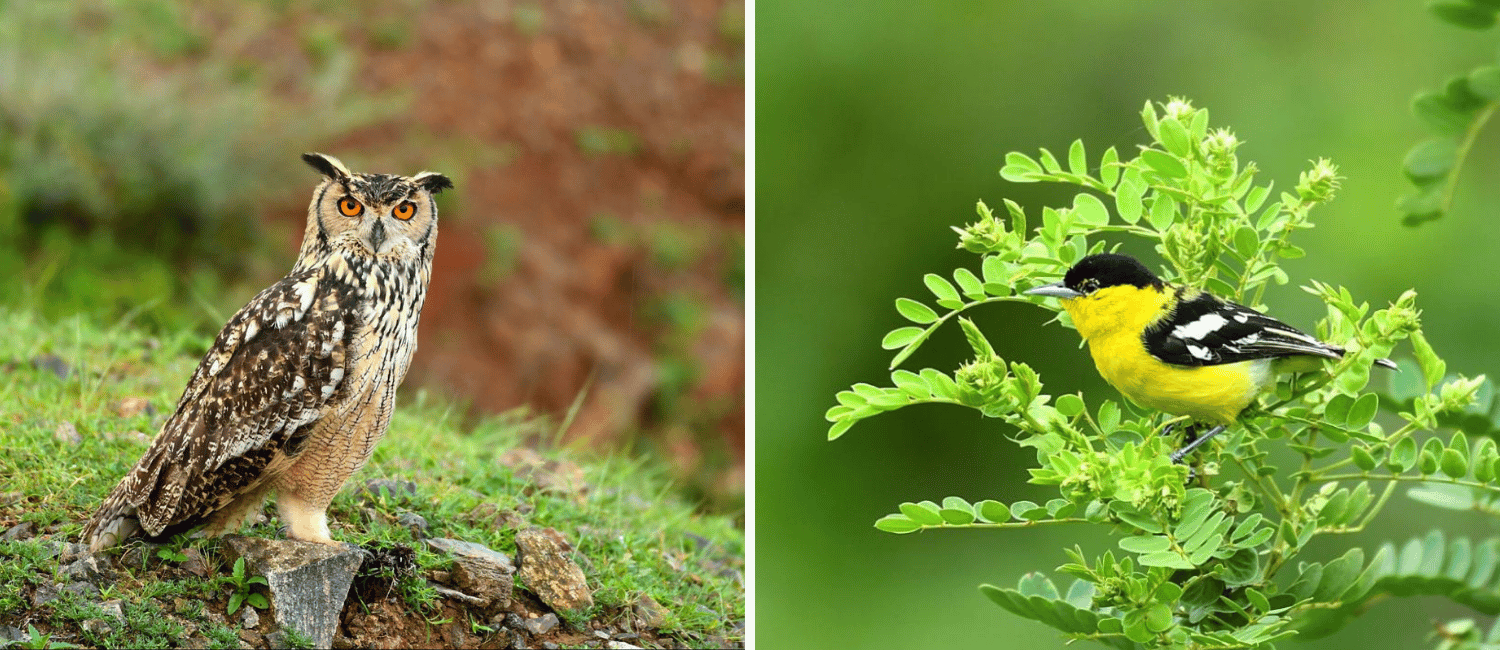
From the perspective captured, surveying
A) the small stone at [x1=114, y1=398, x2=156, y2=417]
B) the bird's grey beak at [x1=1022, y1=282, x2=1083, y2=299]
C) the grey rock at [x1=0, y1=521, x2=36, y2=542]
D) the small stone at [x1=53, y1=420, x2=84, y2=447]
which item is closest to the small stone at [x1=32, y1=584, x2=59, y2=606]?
the grey rock at [x1=0, y1=521, x2=36, y2=542]

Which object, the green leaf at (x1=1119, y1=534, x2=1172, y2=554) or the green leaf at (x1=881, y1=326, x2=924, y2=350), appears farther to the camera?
the green leaf at (x1=881, y1=326, x2=924, y2=350)

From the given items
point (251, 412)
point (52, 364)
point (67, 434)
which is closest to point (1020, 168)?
point (251, 412)

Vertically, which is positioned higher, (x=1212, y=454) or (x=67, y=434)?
(x=1212, y=454)

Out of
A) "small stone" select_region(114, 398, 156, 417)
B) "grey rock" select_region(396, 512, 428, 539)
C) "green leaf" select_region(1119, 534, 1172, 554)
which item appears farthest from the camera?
"small stone" select_region(114, 398, 156, 417)

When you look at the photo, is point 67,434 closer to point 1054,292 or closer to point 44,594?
point 44,594

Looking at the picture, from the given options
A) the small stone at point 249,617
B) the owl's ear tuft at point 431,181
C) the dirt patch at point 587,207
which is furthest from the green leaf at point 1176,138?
the dirt patch at point 587,207

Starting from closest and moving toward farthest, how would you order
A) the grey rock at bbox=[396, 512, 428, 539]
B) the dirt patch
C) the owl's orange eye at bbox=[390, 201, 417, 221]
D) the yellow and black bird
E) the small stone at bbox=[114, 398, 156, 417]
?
the yellow and black bird, the owl's orange eye at bbox=[390, 201, 417, 221], the grey rock at bbox=[396, 512, 428, 539], the small stone at bbox=[114, 398, 156, 417], the dirt patch

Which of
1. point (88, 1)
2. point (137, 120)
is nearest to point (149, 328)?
point (137, 120)

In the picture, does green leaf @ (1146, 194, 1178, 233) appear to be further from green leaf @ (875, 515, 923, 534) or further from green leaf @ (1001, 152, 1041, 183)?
green leaf @ (875, 515, 923, 534)
